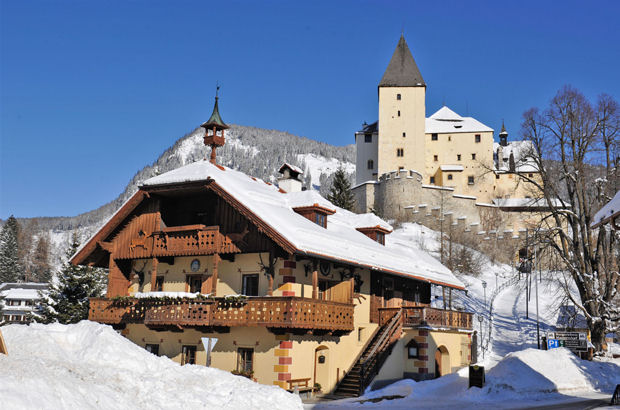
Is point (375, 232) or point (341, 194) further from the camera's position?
point (341, 194)

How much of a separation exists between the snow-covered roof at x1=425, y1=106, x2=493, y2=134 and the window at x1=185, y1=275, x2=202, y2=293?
78574mm

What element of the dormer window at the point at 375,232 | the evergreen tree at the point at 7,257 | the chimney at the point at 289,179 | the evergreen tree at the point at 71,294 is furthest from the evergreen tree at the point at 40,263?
the dormer window at the point at 375,232

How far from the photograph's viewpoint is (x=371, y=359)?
25.1 m

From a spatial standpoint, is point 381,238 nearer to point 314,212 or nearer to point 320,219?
point 320,219

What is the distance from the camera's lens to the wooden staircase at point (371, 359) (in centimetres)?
2395

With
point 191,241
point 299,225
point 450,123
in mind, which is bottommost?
point 191,241

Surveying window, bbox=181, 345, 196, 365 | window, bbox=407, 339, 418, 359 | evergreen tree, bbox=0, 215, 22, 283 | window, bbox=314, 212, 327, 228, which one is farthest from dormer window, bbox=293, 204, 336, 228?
evergreen tree, bbox=0, 215, 22, 283

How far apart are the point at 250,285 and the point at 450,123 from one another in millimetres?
83774

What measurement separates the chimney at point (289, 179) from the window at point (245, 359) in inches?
378

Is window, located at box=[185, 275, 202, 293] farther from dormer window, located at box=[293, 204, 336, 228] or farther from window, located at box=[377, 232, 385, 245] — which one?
window, located at box=[377, 232, 385, 245]

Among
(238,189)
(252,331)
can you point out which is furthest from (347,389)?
(238,189)

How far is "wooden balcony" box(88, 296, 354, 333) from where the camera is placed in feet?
68.0

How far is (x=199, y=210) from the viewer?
25250 mm

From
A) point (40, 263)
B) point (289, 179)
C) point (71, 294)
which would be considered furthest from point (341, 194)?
point (40, 263)
